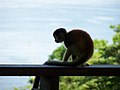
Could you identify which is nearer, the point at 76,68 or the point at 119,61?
the point at 76,68

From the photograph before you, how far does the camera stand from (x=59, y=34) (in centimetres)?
182

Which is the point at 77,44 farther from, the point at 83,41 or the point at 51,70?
the point at 51,70

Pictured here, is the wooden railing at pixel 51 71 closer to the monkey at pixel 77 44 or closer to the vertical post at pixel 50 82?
the vertical post at pixel 50 82

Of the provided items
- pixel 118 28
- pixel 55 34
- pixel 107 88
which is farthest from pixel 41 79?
pixel 118 28

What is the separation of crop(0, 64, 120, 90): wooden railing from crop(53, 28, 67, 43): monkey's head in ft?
1.26

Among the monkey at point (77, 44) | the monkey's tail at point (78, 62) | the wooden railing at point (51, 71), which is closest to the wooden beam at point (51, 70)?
the wooden railing at point (51, 71)

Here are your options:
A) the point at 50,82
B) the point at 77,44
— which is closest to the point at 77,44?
the point at 77,44

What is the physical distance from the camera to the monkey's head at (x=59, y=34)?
1.81 meters

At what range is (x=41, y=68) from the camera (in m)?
1.36

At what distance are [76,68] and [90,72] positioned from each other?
58 mm

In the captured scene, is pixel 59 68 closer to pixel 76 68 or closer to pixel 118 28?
pixel 76 68

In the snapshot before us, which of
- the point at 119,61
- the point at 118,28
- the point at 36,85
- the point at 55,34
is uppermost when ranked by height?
the point at 118,28

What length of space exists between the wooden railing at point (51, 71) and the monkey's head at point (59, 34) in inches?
15.2

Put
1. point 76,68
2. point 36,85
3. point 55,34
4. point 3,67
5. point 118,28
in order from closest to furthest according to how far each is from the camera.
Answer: point 3,67 < point 76,68 < point 36,85 < point 55,34 < point 118,28
